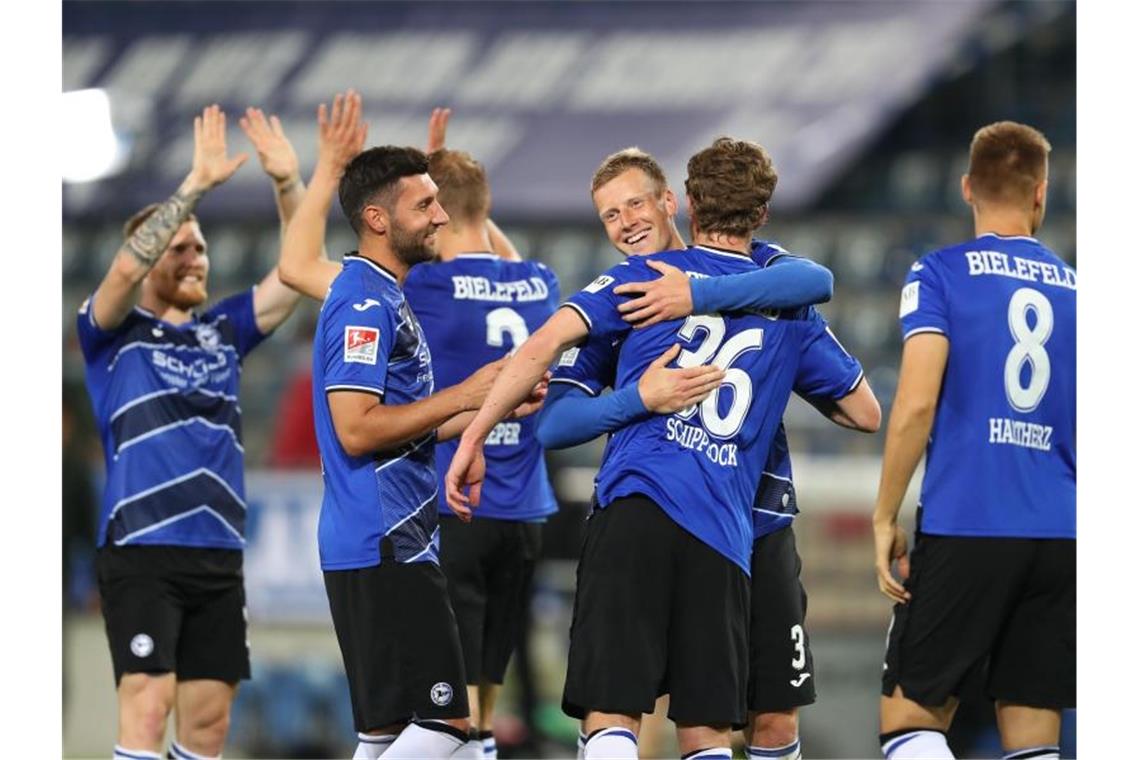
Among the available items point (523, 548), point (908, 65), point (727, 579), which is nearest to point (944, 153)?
point (908, 65)

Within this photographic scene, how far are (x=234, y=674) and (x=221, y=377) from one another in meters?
1.10

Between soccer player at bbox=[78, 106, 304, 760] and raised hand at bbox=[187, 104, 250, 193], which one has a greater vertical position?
raised hand at bbox=[187, 104, 250, 193]

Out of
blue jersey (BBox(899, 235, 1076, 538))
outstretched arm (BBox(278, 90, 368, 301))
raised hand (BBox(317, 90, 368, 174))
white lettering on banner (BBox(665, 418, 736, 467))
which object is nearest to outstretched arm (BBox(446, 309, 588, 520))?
white lettering on banner (BBox(665, 418, 736, 467))

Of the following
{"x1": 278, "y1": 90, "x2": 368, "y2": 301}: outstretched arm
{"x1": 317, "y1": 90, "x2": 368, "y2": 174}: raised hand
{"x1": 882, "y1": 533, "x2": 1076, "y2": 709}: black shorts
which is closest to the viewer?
{"x1": 882, "y1": 533, "x2": 1076, "y2": 709}: black shorts

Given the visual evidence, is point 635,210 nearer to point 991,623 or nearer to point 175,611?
point 991,623

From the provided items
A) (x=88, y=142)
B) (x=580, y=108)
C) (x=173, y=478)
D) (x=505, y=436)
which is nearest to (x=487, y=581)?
(x=505, y=436)

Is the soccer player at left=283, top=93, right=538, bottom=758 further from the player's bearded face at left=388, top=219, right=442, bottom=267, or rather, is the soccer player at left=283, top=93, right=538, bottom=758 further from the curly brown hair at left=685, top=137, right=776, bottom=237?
the curly brown hair at left=685, top=137, right=776, bottom=237

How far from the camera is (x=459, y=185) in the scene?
5695 millimetres

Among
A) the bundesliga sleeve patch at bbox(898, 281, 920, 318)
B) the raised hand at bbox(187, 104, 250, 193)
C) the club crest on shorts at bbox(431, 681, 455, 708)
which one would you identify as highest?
the raised hand at bbox(187, 104, 250, 193)

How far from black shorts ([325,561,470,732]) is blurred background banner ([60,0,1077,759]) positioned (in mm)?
8525

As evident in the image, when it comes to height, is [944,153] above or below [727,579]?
above

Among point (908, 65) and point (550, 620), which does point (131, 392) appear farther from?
point (908, 65)

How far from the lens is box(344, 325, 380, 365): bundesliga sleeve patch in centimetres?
434

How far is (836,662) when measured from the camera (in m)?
11.1
